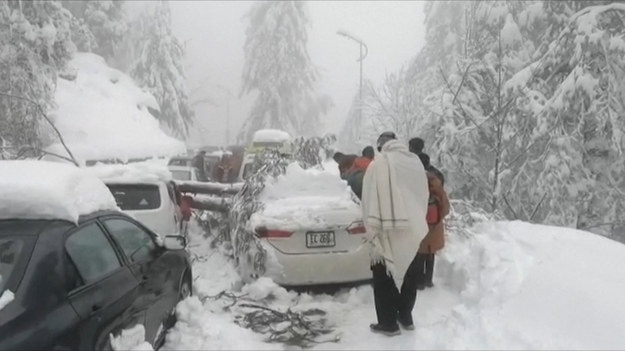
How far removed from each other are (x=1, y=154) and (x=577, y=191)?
12276 millimetres

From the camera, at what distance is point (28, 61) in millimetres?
16234

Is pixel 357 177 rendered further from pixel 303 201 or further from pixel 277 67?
pixel 277 67

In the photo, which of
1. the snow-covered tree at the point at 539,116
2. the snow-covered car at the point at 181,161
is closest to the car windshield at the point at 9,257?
the snow-covered tree at the point at 539,116

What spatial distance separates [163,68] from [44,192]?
39021mm

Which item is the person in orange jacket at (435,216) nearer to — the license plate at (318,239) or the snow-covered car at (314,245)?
the snow-covered car at (314,245)

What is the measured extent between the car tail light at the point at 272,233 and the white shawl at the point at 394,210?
1.50m

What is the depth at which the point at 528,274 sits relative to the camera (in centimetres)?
509

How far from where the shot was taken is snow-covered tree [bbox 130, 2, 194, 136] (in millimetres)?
39938

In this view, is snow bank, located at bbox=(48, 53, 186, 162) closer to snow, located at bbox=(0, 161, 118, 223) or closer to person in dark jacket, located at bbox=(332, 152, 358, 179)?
person in dark jacket, located at bbox=(332, 152, 358, 179)

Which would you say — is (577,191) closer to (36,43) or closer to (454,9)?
(36,43)

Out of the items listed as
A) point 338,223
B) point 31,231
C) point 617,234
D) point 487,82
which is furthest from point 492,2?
point 31,231

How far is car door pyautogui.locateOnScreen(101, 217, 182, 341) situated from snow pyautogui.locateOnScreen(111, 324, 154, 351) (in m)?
0.24

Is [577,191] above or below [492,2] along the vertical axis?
below

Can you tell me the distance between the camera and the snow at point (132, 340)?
3.21 m
